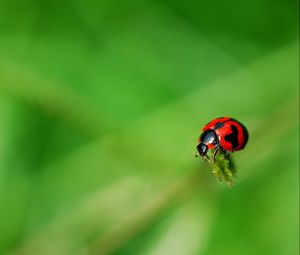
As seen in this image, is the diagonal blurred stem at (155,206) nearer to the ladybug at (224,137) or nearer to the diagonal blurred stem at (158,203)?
the diagonal blurred stem at (158,203)

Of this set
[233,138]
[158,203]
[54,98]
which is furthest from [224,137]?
[54,98]

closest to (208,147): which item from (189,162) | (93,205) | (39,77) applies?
(189,162)

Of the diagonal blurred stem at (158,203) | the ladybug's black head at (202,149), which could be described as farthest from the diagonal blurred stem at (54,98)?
the ladybug's black head at (202,149)

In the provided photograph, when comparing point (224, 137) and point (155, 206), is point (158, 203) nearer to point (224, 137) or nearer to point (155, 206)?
point (155, 206)

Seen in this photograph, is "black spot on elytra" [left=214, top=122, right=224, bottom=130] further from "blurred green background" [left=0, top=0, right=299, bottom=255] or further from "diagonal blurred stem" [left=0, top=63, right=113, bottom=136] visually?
"diagonal blurred stem" [left=0, top=63, right=113, bottom=136]

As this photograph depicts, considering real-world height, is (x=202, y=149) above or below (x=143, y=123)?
below

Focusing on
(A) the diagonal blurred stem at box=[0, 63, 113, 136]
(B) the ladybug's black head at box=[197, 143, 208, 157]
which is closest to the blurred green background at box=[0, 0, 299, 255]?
(A) the diagonal blurred stem at box=[0, 63, 113, 136]
